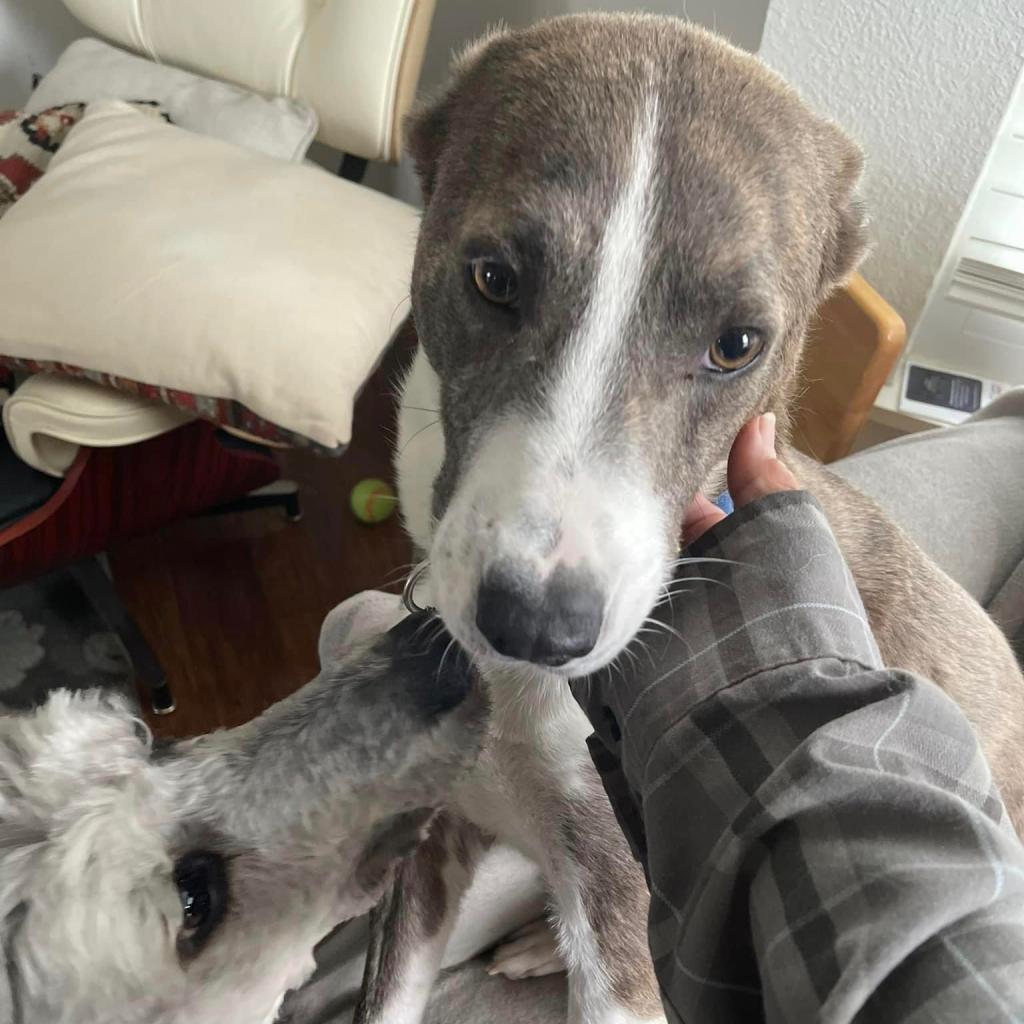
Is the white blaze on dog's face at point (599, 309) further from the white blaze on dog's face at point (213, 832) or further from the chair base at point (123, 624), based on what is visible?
the chair base at point (123, 624)

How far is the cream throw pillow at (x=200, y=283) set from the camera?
177cm

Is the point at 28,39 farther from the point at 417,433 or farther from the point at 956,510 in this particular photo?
the point at 956,510

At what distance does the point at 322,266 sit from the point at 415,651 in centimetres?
120

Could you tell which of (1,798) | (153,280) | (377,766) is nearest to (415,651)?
(377,766)

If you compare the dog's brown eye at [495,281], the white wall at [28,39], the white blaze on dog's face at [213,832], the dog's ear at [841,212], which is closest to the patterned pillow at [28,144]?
the white wall at [28,39]

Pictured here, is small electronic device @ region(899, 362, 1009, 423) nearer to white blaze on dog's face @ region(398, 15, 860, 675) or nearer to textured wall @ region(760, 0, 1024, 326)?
textured wall @ region(760, 0, 1024, 326)

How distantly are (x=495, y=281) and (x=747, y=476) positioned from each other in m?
0.37

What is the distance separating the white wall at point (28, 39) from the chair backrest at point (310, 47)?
0.64 metres

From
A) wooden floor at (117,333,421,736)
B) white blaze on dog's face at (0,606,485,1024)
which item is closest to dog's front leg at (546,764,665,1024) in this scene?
white blaze on dog's face at (0,606,485,1024)

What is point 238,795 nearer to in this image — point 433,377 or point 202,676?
point 433,377

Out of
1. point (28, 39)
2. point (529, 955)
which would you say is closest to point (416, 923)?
point (529, 955)

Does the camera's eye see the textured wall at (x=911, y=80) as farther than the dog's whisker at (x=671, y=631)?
Yes

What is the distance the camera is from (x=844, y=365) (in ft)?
5.87

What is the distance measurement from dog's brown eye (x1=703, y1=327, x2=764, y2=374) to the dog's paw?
89cm
